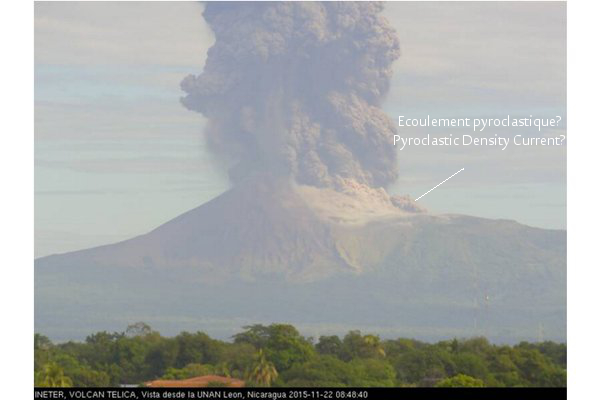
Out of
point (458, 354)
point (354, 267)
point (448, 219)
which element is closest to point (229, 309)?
point (354, 267)

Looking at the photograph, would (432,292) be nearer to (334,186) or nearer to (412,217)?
(412,217)
